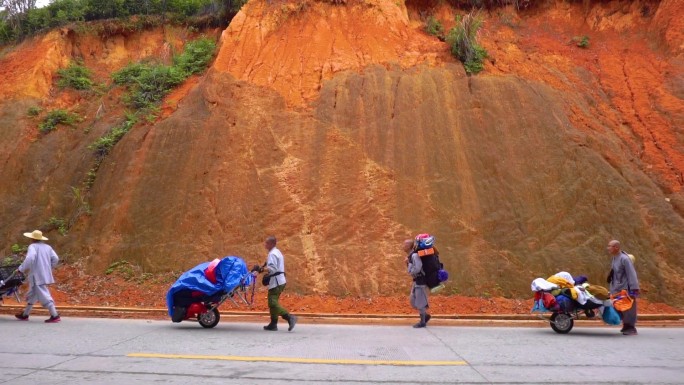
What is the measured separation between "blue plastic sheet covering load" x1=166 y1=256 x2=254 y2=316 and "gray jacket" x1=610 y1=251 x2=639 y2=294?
616 cm

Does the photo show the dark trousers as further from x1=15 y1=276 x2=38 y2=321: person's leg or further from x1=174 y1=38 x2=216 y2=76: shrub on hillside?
x1=174 y1=38 x2=216 y2=76: shrub on hillside

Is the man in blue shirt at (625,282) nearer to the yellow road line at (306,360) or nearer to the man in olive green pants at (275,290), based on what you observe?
the yellow road line at (306,360)

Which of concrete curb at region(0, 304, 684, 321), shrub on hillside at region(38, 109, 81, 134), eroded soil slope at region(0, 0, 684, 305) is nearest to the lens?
concrete curb at region(0, 304, 684, 321)

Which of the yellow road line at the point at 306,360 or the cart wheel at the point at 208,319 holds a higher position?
the yellow road line at the point at 306,360

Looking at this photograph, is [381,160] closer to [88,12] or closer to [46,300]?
[46,300]

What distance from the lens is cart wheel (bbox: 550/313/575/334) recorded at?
9016 millimetres

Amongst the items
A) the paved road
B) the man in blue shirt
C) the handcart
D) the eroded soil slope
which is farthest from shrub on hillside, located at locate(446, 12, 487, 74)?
the handcart

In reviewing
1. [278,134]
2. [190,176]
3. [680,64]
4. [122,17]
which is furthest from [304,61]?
[680,64]

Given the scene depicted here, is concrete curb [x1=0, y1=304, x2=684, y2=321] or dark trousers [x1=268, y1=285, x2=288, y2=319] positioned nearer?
dark trousers [x1=268, y1=285, x2=288, y2=319]

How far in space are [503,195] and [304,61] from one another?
754 cm

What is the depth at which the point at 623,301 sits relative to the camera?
9.04 metres

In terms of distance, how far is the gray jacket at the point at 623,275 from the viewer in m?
9.05

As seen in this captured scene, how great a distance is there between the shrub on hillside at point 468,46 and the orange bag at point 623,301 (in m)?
9.38

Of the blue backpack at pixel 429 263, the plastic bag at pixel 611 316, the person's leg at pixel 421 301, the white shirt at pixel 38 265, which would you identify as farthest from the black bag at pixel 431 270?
the white shirt at pixel 38 265
